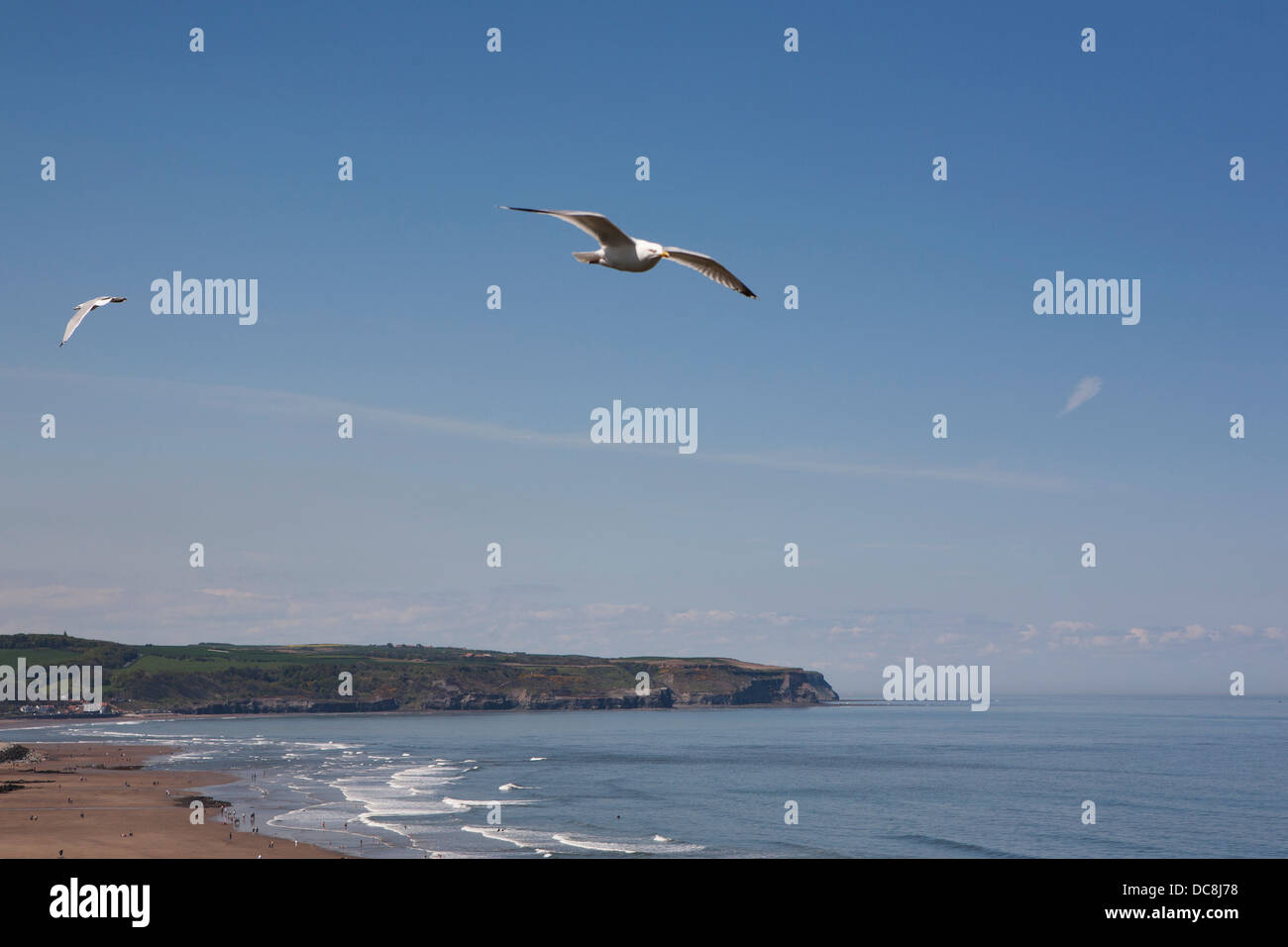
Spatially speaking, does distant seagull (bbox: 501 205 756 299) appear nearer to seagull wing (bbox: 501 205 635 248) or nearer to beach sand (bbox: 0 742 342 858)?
seagull wing (bbox: 501 205 635 248)

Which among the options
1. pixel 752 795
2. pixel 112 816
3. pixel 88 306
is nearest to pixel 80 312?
pixel 88 306

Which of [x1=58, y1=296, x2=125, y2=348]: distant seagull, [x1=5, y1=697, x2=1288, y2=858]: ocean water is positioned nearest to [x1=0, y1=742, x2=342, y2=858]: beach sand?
[x1=5, y1=697, x2=1288, y2=858]: ocean water

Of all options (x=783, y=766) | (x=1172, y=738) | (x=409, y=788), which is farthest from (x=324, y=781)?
(x=1172, y=738)

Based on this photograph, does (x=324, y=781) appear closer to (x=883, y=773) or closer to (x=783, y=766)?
(x=783, y=766)
